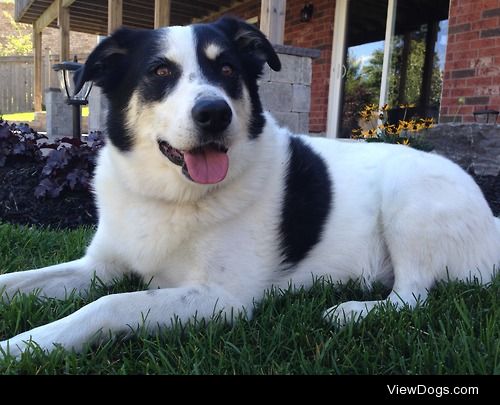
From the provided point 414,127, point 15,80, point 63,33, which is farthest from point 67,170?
point 15,80

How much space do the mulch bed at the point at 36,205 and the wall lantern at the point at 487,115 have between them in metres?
1.62

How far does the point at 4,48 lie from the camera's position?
92.4ft

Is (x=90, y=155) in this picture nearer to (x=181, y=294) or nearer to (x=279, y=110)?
(x=279, y=110)

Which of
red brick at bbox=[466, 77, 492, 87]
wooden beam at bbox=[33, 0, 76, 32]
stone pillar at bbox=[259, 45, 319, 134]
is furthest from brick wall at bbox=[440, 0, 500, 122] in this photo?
wooden beam at bbox=[33, 0, 76, 32]

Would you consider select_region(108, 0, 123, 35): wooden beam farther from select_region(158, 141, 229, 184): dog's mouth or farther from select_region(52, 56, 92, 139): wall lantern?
select_region(158, 141, 229, 184): dog's mouth

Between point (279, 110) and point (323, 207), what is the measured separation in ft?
11.5

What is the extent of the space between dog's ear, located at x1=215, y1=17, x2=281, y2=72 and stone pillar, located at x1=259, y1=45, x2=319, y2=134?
9.80 ft

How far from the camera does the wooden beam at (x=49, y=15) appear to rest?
11.2 metres

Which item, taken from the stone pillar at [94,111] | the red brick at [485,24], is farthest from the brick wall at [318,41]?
the stone pillar at [94,111]

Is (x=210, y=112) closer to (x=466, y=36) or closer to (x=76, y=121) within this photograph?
(x=76, y=121)

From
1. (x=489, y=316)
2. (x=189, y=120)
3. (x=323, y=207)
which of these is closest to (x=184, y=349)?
(x=189, y=120)

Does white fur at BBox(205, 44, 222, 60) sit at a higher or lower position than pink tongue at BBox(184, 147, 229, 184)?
higher

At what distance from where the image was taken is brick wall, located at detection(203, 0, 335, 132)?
8.84 m

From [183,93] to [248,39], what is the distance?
728 mm
